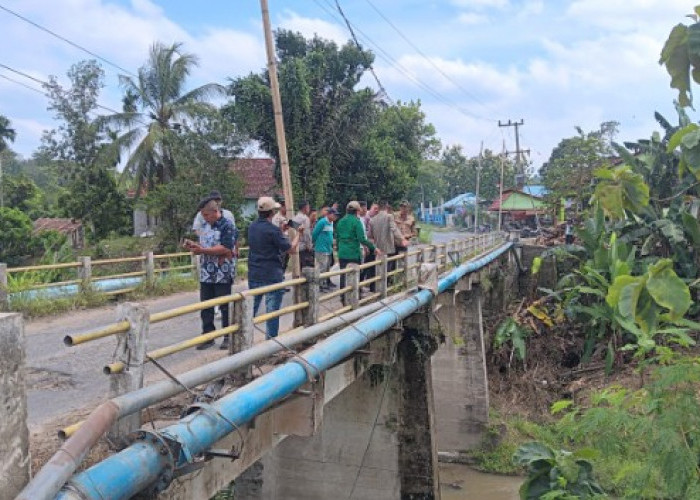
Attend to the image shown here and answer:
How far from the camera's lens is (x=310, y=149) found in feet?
74.4

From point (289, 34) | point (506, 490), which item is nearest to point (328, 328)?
point (506, 490)

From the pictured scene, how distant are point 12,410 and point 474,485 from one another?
495 inches

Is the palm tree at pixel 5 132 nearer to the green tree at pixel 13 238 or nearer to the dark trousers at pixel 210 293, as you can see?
the green tree at pixel 13 238

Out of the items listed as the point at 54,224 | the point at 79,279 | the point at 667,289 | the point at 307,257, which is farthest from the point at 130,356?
the point at 54,224

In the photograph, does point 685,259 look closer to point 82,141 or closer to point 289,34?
point 289,34

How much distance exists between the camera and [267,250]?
6168mm

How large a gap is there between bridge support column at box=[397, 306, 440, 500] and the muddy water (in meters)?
3.60

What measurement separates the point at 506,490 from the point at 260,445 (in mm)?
9775

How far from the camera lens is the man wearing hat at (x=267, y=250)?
609cm

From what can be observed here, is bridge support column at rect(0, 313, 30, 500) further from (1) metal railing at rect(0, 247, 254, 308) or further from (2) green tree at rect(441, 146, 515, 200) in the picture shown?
(2) green tree at rect(441, 146, 515, 200)

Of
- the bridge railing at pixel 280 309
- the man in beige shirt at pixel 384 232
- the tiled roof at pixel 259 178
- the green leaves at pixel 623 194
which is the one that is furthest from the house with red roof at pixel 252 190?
the green leaves at pixel 623 194

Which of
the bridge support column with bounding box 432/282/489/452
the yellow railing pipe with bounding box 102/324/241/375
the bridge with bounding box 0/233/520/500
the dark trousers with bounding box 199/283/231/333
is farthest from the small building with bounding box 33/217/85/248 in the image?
the yellow railing pipe with bounding box 102/324/241/375

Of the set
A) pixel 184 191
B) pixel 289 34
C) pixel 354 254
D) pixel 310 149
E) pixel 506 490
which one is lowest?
pixel 506 490

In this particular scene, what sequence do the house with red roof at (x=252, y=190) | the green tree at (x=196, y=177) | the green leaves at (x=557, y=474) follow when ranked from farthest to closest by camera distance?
the house with red roof at (x=252, y=190)
the green tree at (x=196, y=177)
the green leaves at (x=557, y=474)
